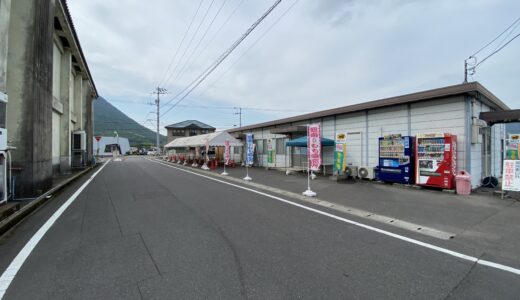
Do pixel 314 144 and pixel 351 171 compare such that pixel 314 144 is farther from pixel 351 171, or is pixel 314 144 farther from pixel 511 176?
pixel 511 176

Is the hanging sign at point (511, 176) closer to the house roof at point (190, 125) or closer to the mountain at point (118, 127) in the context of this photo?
the house roof at point (190, 125)

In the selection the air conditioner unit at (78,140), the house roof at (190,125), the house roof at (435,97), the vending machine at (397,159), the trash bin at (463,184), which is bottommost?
the trash bin at (463,184)

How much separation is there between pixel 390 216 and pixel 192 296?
4.79 m

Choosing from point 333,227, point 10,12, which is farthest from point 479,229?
point 10,12

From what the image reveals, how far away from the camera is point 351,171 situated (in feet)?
38.5

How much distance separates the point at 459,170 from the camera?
8.63m

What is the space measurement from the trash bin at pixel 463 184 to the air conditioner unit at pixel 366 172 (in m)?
3.34

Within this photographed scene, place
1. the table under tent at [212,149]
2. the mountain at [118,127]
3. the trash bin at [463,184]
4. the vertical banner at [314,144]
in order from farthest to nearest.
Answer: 1. the mountain at [118,127]
2. the table under tent at [212,149]
3. the vertical banner at [314,144]
4. the trash bin at [463,184]

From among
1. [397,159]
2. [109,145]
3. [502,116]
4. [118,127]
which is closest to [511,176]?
[502,116]

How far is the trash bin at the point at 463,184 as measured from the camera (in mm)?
7711

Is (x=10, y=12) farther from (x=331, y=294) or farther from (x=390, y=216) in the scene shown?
(x=390, y=216)

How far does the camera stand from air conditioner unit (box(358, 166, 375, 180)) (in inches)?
431

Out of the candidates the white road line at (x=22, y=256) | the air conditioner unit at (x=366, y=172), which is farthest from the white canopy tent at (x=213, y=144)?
the white road line at (x=22, y=256)

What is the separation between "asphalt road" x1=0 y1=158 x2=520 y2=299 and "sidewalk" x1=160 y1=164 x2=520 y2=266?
36.6 inches
